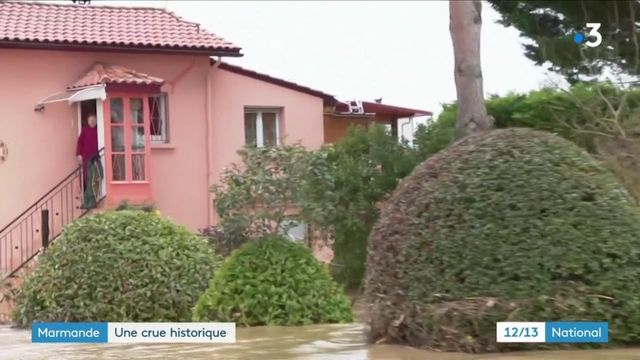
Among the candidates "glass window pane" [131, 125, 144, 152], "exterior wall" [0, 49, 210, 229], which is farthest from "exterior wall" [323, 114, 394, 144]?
"glass window pane" [131, 125, 144, 152]

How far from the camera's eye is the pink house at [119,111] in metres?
19.3

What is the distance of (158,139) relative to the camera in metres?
20.9

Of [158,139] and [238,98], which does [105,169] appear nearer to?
[158,139]

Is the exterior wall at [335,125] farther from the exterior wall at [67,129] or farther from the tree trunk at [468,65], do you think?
the tree trunk at [468,65]

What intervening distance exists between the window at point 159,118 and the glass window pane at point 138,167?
1238 millimetres

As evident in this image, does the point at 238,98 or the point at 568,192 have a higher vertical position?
the point at 238,98

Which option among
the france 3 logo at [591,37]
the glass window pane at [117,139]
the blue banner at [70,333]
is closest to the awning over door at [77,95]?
the glass window pane at [117,139]

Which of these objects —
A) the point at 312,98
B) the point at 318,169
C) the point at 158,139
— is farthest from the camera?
the point at 312,98

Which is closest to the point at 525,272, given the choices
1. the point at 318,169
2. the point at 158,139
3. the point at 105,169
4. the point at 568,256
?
the point at 568,256

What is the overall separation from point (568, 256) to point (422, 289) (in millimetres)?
1107

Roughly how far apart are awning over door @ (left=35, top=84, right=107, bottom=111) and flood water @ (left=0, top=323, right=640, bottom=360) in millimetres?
8994

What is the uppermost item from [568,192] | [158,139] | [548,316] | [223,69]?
[223,69]

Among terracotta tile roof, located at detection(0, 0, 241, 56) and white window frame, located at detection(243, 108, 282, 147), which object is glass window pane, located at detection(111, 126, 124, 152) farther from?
white window frame, located at detection(243, 108, 282, 147)

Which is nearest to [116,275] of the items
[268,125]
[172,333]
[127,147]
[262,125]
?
[172,333]
